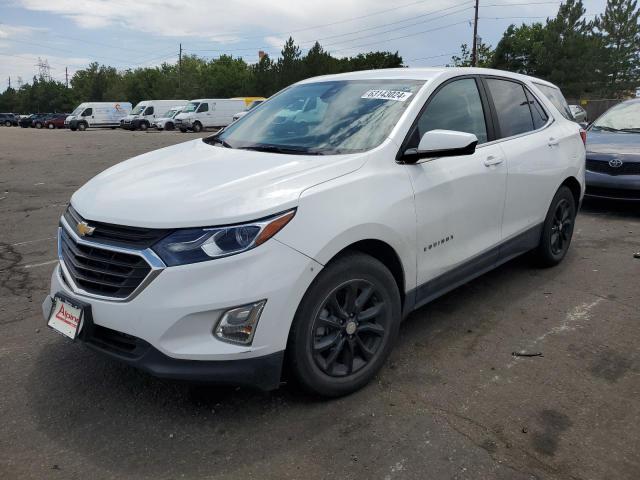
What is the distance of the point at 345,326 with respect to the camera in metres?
2.85

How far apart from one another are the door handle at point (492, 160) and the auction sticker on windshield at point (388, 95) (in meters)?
0.78

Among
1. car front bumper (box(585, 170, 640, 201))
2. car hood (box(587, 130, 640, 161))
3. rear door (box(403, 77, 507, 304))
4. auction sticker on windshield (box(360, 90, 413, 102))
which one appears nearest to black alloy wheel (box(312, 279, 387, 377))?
rear door (box(403, 77, 507, 304))

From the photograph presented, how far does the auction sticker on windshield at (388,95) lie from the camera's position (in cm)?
341

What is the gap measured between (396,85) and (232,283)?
190 cm

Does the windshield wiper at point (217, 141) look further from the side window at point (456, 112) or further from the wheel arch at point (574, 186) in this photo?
the wheel arch at point (574, 186)

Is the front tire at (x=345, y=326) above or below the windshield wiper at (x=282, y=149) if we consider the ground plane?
below

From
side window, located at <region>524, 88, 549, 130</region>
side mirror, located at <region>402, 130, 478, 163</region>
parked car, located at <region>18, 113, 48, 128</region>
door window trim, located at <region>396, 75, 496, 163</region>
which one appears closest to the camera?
side mirror, located at <region>402, 130, 478, 163</region>

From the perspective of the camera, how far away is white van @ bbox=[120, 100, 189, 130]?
4281cm

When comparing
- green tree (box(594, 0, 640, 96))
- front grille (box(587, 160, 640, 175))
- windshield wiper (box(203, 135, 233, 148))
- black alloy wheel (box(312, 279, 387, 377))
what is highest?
green tree (box(594, 0, 640, 96))

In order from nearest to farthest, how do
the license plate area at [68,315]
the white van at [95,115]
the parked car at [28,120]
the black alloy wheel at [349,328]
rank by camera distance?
the license plate area at [68,315], the black alloy wheel at [349,328], the white van at [95,115], the parked car at [28,120]

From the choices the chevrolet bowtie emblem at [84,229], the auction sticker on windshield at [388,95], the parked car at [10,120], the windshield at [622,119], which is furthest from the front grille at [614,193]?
the parked car at [10,120]

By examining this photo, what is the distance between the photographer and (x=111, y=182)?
9.89 ft

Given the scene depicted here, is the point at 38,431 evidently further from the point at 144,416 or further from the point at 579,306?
the point at 579,306

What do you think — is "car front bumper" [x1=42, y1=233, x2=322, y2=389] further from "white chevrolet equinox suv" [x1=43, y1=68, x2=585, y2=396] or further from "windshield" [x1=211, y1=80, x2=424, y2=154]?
"windshield" [x1=211, y1=80, x2=424, y2=154]
